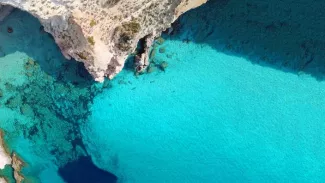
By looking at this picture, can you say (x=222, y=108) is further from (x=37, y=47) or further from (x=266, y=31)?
(x=37, y=47)

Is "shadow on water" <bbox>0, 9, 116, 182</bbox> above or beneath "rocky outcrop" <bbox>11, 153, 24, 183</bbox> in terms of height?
above

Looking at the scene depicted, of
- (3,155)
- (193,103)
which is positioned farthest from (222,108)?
(3,155)

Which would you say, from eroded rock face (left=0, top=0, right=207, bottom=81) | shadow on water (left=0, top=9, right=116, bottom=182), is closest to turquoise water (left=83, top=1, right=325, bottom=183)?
shadow on water (left=0, top=9, right=116, bottom=182)

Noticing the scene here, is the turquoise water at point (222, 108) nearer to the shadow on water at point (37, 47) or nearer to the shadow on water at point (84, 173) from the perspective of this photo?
the shadow on water at point (84, 173)

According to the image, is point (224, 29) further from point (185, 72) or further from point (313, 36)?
point (313, 36)

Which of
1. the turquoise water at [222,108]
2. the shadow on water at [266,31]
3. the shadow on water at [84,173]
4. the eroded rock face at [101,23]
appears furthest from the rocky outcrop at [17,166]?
the shadow on water at [266,31]

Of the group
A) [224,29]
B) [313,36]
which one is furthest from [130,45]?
[313,36]

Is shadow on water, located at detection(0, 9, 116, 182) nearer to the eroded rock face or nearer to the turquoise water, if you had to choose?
the turquoise water
